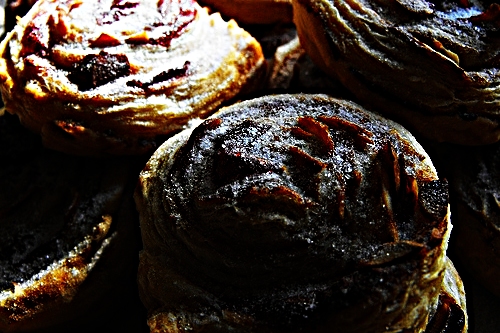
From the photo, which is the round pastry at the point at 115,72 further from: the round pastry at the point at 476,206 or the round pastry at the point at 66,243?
the round pastry at the point at 476,206

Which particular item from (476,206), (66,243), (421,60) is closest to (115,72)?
(66,243)

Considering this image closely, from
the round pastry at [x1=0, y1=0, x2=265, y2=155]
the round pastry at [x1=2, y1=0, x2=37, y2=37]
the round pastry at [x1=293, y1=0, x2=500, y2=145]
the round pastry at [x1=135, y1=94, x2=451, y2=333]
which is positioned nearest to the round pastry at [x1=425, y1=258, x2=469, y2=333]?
the round pastry at [x1=135, y1=94, x2=451, y2=333]

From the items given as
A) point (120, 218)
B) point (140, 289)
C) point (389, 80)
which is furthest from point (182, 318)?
point (389, 80)

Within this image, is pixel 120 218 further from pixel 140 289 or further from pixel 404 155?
pixel 404 155

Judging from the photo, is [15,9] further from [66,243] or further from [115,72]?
[66,243]

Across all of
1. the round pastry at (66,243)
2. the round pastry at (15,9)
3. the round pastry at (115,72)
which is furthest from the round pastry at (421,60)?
the round pastry at (15,9)

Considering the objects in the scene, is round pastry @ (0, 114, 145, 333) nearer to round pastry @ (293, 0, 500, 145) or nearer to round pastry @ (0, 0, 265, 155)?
round pastry @ (0, 0, 265, 155)
